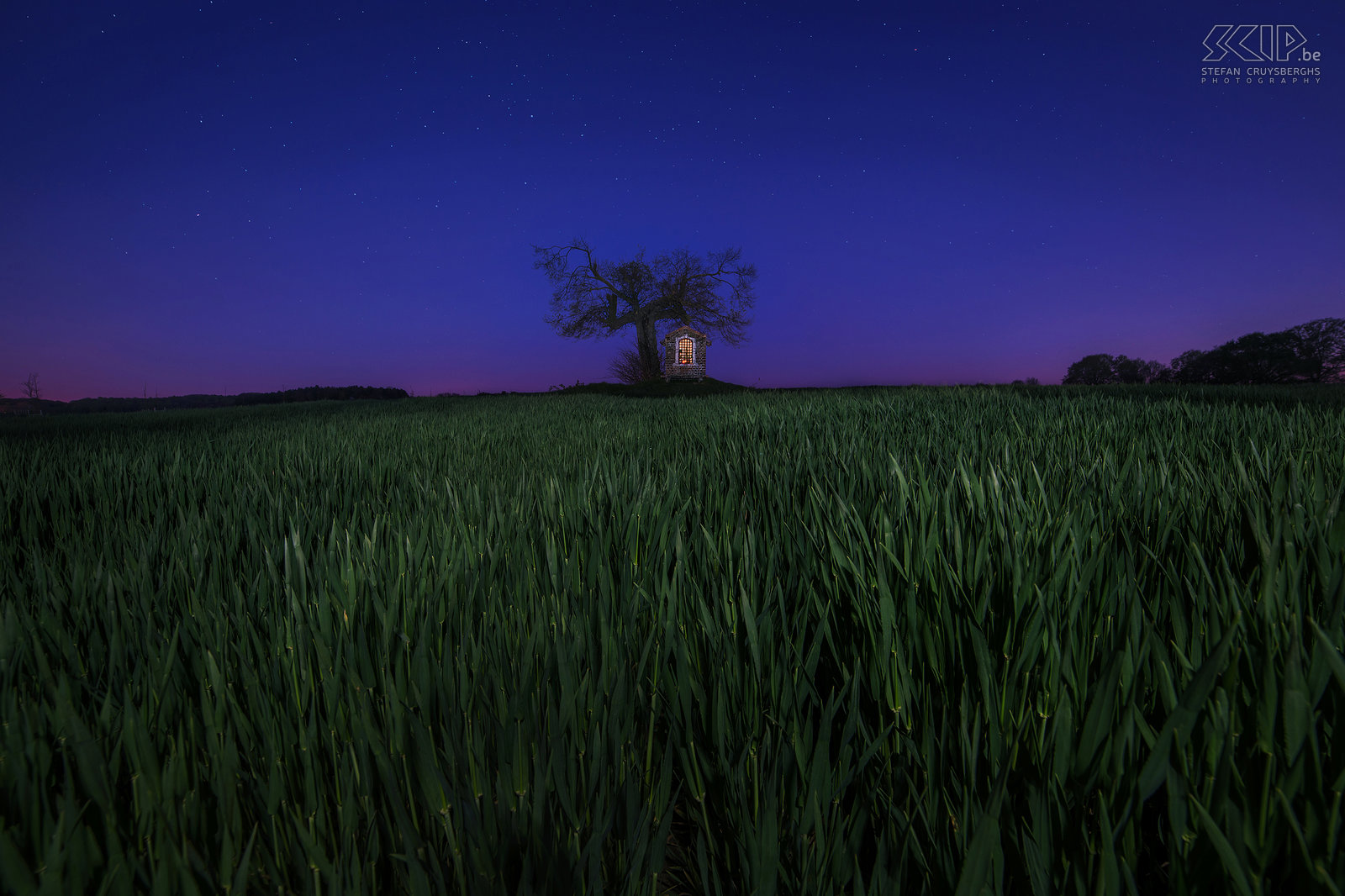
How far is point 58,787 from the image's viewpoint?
2.15 feet

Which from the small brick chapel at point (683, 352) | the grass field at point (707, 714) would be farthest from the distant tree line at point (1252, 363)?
the grass field at point (707, 714)

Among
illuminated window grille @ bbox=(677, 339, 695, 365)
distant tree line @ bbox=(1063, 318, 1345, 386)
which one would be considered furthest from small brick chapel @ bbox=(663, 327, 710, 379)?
distant tree line @ bbox=(1063, 318, 1345, 386)

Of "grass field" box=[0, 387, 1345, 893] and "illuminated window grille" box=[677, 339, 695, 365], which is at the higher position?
"illuminated window grille" box=[677, 339, 695, 365]

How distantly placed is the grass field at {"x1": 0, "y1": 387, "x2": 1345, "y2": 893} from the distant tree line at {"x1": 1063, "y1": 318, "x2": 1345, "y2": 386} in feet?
125

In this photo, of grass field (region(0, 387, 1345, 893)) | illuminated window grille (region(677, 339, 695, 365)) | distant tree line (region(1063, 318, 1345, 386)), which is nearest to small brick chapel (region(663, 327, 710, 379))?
illuminated window grille (region(677, 339, 695, 365))

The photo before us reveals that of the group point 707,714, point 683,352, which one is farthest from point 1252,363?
point 707,714

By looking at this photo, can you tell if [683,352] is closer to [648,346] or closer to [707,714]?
[648,346]

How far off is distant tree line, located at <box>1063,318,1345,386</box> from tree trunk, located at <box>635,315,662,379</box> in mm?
24540

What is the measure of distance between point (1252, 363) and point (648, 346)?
37309 millimetres

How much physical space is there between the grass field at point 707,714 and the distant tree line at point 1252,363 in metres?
38.0

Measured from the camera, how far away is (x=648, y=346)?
29172mm

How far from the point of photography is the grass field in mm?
525

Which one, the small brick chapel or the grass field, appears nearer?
the grass field

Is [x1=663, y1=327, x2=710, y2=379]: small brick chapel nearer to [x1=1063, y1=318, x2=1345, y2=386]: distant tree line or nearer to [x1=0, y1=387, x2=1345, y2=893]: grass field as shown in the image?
[x1=1063, y1=318, x2=1345, y2=386]: distant tree line
